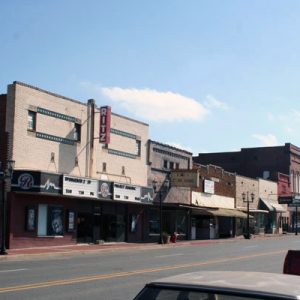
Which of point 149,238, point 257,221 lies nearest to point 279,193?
point 257,221

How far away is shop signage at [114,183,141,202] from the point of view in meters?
38.5

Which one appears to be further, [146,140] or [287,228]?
[287,228]

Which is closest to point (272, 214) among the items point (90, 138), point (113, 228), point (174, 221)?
point (174, 221)

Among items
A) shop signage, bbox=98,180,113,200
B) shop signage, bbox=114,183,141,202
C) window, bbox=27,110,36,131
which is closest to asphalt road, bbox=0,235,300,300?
window, bbox=27,110,36,131

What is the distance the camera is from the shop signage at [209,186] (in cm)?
5294

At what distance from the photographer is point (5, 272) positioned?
1862 centimetres

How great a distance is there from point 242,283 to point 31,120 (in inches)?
1159

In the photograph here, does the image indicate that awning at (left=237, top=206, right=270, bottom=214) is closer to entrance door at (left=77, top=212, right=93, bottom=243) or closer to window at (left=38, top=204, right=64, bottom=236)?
entrance door at (left=77, top=212, right=93, bottom=243)

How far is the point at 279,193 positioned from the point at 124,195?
4419cm

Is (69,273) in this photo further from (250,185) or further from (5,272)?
(250,185)

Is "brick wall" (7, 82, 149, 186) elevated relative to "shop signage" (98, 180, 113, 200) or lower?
elevated

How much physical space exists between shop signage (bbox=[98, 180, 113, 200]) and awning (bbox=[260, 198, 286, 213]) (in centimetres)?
3728

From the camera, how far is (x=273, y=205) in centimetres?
7344

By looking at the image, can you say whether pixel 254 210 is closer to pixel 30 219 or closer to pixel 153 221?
pixel 153 221
